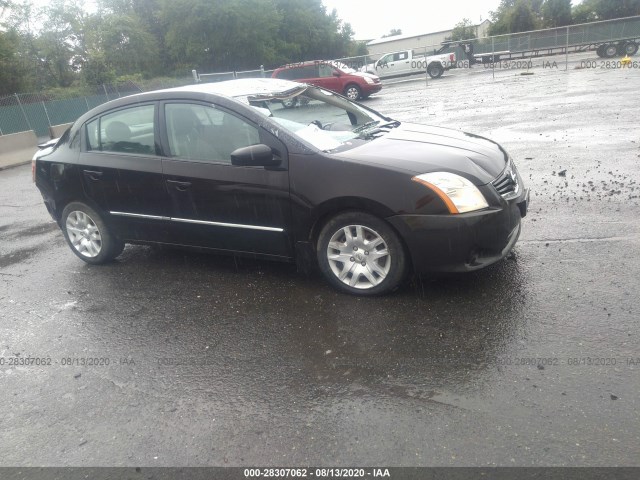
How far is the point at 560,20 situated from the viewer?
58.9 metres

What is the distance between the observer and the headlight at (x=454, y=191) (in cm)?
379

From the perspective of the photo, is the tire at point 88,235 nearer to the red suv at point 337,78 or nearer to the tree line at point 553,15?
the red suv at point 337,78

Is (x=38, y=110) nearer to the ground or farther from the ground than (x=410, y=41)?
nearer to the ground

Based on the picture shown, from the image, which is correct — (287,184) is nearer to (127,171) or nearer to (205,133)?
(205,133)

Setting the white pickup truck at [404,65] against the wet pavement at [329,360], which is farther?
the white pickup truck at [404,65]

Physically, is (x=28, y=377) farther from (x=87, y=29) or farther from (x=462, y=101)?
(x=87, y=29)

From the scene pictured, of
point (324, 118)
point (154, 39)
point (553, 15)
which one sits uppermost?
point (154, 39)

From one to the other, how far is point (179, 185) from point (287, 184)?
3.57 feet

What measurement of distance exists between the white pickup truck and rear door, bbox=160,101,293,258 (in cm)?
2942

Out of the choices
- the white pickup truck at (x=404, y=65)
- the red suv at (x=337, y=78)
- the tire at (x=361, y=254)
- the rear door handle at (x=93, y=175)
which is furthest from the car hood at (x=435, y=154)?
the white pickup truck at (x=404, y=65)

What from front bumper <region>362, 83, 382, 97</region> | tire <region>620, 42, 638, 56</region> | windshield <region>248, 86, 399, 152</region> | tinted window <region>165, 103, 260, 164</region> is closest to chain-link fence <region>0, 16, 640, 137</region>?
tire <region>620, 42, 638, 56</region>

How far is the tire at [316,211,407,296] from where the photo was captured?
13.1 feet

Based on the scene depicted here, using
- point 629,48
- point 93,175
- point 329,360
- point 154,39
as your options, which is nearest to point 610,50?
point 629,48

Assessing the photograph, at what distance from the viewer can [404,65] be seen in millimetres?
33812
